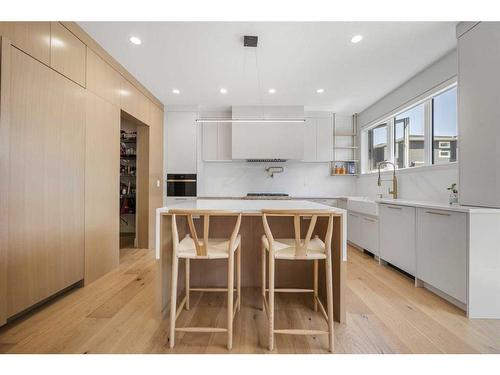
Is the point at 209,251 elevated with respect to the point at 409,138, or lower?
lower

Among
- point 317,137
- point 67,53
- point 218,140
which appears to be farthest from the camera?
point 317,137

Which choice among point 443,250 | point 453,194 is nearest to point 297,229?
point 443,250

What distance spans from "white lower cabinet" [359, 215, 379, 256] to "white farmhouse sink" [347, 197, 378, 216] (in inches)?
3.7

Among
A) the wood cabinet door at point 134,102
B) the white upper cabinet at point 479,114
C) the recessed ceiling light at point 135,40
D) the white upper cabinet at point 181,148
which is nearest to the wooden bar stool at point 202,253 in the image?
the recessed ceiling light at point 135,40

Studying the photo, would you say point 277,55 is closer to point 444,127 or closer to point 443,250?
point 444,127

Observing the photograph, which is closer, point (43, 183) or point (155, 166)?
point (43, 183)

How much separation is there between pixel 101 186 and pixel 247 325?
7.31 ft

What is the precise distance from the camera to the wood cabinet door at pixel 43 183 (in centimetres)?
176

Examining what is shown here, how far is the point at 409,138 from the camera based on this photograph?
3594 millimetres

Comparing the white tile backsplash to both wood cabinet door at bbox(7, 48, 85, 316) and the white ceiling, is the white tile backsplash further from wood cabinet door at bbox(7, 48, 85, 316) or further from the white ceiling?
wood cabinet door at bbox(7, 48, 85, 316)

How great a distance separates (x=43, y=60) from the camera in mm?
1968

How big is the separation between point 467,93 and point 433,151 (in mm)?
1035

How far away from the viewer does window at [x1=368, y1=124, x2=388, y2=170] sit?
14.1 feet

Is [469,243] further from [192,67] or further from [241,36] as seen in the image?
[192,67]
